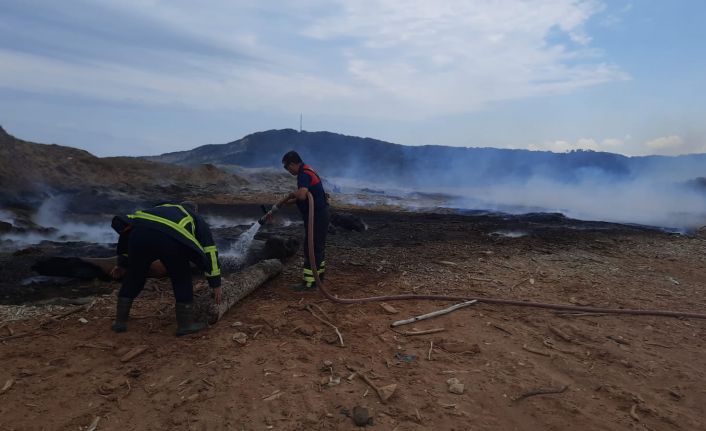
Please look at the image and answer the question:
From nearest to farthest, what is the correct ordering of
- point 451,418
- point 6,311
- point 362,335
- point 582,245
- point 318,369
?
point 451,418 < point 318,369 < point 362,335 < point 6,311 < point 582,245

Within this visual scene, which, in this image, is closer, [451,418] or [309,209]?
[451,418]

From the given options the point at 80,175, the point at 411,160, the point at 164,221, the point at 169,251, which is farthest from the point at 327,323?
the point at 411,160

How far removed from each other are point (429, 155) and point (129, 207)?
59.8 m

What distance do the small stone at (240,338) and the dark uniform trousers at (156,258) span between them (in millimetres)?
552

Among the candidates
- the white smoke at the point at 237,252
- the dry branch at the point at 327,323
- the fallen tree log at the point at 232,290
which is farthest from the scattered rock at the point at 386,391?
the white smoke at the point at 237,252

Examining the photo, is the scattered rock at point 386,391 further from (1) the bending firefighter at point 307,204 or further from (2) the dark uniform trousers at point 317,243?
(2) the dark uniform trousers at point 317,243

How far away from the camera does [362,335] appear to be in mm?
4145

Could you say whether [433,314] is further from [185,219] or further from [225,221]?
[225,221]

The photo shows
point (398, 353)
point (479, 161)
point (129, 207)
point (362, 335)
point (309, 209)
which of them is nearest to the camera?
point (398, 353)

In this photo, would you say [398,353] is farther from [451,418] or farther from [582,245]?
[582,245]

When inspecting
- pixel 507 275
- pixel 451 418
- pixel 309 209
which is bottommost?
pixel 451 418

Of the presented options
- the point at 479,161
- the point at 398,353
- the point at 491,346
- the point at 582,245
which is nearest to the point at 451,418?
the point at 398,353

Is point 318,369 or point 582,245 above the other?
point 582,245

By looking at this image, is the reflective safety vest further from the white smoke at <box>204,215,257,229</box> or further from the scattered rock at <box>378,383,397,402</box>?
the white smoke at <box>204,215,257,229</box>
